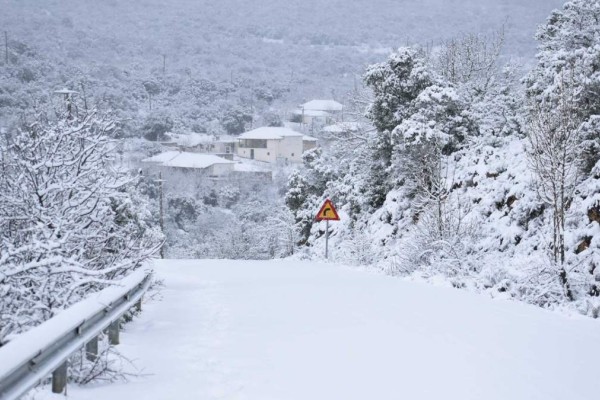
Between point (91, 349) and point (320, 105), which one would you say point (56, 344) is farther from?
point (320, 105)

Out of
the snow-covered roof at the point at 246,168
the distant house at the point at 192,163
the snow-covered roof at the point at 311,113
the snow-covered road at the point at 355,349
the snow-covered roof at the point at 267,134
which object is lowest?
the snow-covered roof at the point at 246,168

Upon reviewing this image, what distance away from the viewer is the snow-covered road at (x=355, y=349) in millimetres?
5645

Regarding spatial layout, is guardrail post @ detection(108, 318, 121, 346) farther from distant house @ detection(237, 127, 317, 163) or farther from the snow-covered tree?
distant house @ detection(237, 127, 317, 163)

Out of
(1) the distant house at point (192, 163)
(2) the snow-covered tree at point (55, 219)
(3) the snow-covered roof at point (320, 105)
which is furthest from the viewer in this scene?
(3) the snow-covered roof at point (320, 105)

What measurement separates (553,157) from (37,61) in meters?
108

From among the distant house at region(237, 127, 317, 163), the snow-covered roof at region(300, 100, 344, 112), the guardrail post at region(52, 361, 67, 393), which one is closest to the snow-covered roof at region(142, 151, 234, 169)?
the distant house at region(237, 127, 317, 163)

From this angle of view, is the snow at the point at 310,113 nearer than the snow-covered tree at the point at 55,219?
No

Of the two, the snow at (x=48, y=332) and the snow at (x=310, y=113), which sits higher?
the snow at (x=310, y=113)

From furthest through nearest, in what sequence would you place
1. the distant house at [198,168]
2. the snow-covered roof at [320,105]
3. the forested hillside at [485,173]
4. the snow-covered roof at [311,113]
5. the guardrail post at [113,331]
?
the snow-covered roof at [320,105]
the snow-covered roof at [311,113]
the distant house at [198,168]
the forested hillside at [485,173]
the guardrail post at [113,331]

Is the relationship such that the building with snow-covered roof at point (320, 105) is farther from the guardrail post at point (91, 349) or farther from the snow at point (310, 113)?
the guardrail post at point (91, 349)

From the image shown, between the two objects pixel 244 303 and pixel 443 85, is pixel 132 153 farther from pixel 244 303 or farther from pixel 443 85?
pixel 244 303

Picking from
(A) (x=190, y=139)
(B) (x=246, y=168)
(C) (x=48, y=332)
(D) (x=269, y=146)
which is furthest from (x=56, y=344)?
(D) (x=269, y=146)

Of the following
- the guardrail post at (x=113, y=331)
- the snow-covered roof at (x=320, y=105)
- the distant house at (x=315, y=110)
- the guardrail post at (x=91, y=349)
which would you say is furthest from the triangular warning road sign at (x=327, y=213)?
the snow-covered roof at (x=320, y=105)

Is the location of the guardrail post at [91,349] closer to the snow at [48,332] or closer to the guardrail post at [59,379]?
the snow at [48,332]
